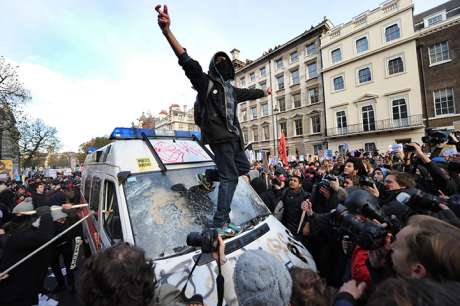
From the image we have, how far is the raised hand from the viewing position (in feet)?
6.45

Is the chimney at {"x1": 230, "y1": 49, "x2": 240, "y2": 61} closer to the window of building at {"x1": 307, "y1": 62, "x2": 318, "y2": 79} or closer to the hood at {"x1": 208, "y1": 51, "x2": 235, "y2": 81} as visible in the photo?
the window of building at {"x1": 307, "y1": 62, "x2": 318, "y2": 79}

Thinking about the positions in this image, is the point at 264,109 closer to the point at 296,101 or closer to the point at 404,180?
the point at 296,101

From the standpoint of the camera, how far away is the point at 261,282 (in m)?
1.22

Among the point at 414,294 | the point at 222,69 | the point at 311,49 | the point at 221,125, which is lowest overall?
the point at 414,294

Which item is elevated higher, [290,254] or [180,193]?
[180,193]

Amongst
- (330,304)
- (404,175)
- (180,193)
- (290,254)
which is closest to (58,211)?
(180,193)

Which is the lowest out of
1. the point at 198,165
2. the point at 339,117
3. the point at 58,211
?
the point at 58,211

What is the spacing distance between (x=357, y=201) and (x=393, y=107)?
28.7 meters

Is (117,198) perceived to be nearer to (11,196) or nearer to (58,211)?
(58,211)

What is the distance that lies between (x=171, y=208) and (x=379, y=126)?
93.4ft

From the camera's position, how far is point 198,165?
353cm

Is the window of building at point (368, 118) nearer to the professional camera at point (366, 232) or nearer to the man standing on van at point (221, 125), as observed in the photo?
the man standing on van at point (221, 125)

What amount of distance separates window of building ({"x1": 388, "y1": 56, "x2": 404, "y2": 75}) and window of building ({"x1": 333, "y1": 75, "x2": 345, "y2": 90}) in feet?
15.7

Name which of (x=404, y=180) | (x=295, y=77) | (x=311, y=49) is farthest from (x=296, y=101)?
(x=404, y=180)
